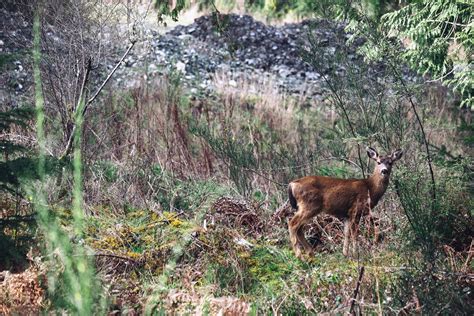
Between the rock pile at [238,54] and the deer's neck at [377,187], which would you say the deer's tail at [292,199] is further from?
the rock pile at [238,54]

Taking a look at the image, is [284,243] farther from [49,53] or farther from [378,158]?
[49,53]

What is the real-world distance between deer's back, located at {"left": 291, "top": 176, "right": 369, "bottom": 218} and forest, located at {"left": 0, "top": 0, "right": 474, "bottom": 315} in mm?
16

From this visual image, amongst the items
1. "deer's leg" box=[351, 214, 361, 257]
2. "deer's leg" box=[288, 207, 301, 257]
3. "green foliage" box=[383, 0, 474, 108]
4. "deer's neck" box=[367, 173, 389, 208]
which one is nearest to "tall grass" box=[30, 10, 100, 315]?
"deer's leg" box=[288, 207, 301, 257]

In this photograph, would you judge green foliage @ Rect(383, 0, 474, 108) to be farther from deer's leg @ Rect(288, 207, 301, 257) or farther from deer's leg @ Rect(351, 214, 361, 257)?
deer's leg @ Rect(288, 207, 301, 257)

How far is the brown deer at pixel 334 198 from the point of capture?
8.91 meters

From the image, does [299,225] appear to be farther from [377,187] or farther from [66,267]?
[66,267]

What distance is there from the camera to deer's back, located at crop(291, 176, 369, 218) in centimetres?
894

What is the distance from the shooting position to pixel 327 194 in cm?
901

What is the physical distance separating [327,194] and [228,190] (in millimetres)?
2054

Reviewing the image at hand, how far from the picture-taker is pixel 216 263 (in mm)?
7742

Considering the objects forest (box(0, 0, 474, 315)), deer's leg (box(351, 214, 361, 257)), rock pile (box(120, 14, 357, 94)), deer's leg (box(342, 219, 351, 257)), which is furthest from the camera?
rock pile (box(120, 14, 357, 94))

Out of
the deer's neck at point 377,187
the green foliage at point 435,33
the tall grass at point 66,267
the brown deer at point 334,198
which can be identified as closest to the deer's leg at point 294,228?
the brown deer at point 334,198

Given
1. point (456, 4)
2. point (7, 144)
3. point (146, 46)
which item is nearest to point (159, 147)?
point (146, 46)

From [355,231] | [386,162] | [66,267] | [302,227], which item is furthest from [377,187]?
[66,267]
